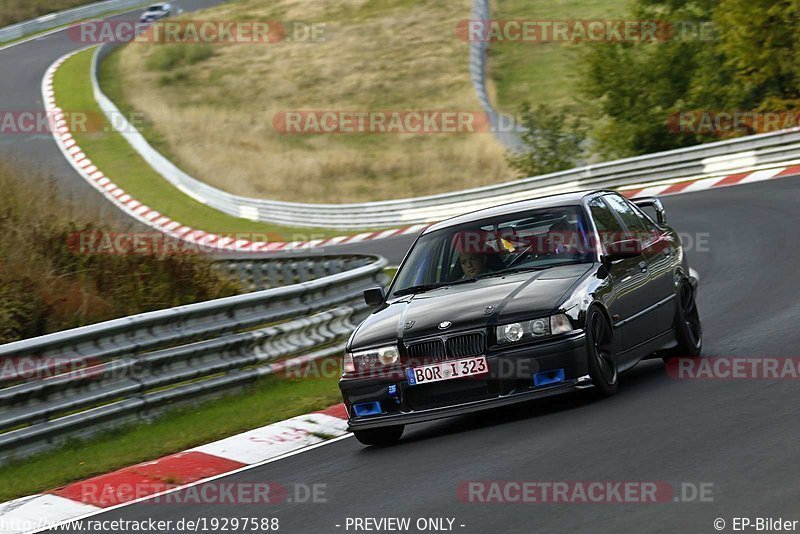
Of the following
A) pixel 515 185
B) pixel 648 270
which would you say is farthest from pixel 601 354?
pixel 515 185

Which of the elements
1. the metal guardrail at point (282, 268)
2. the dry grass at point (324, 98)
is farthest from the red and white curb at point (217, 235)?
the dry grass at point (324, 98)

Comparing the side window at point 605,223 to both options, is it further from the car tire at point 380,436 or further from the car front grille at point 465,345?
the car tire at point 380,436

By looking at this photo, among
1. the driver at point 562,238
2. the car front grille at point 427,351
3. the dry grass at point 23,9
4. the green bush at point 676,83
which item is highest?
the dry grass at point 23,9

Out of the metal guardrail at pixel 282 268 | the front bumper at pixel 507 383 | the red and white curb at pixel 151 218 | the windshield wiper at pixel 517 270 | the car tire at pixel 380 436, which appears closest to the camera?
the front bumper at pixel 507 383

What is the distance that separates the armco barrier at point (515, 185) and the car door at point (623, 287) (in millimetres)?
13752

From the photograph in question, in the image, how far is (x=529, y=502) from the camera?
593 cm

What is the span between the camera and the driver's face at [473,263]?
8.67m

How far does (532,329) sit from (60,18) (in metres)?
59.8

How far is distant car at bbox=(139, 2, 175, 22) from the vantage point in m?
62.2

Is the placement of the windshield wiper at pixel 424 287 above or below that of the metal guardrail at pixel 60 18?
below

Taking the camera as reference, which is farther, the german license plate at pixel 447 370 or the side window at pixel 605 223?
the side window at pixel 605 223

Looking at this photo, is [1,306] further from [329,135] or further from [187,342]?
[329,135]

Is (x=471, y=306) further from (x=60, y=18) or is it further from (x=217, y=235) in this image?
(x=60, y=18)

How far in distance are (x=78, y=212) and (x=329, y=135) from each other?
97.3 ft
